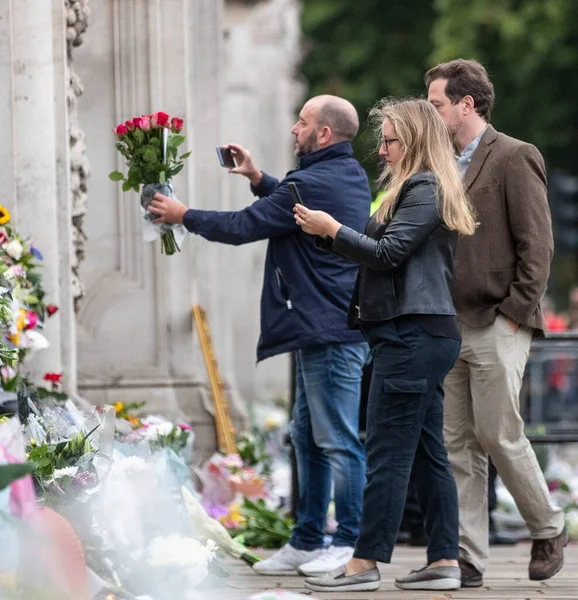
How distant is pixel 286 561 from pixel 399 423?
48.2 inches

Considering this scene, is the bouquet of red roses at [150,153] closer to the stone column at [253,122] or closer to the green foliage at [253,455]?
the green foliage at [253,455]

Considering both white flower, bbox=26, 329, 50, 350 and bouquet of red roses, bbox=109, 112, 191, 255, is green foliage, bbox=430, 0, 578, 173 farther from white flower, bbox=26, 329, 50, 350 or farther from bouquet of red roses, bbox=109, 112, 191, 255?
white flower, bbox=26, 329, 50, 350

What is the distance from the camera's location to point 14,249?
645 centimetres

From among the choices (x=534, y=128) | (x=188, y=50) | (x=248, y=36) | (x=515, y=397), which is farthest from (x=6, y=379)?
(x=534, y=128)

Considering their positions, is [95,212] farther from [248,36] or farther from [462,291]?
[248,36]

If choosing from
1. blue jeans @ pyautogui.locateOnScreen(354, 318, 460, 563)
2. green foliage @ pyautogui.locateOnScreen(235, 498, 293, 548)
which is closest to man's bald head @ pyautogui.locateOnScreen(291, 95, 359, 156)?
blue jeans @ pyautogui.locateOnScreen(354, 318, 460, 563)

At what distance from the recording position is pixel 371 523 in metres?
5.99

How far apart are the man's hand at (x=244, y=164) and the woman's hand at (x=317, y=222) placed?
102 centimetres

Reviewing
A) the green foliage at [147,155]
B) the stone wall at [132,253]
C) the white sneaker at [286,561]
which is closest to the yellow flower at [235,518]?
the stone wall at [132,253]

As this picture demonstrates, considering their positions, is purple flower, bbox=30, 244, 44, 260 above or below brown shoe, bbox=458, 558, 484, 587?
above

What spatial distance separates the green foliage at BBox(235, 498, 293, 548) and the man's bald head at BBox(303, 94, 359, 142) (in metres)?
2.27

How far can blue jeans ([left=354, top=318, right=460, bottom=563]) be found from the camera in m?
5.87

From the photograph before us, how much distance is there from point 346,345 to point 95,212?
10.7ft

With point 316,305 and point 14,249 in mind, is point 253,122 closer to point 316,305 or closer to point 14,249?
point 316,305
